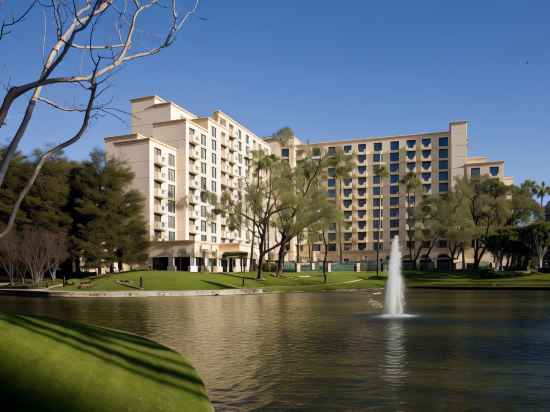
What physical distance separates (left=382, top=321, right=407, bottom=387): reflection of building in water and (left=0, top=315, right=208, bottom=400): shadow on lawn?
3666 millimetres

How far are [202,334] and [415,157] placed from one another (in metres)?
115

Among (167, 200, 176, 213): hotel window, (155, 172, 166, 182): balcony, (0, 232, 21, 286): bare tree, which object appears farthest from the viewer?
(167, 200, 176, 213): hotel window

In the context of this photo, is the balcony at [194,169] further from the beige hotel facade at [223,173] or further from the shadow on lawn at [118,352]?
the shadow on lawn at [118,352]

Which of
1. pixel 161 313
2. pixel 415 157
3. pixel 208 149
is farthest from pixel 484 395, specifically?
pixel 415 157

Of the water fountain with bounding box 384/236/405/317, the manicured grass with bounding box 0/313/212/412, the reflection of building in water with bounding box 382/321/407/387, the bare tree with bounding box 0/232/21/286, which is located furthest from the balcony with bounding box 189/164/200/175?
the manicured grass with bounding box 0/313/212/412

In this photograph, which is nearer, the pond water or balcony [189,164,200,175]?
the pond water

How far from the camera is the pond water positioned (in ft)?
27.8

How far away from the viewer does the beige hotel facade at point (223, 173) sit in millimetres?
83625

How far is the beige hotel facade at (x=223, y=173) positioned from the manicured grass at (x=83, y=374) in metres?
63.4

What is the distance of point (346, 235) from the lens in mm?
131250

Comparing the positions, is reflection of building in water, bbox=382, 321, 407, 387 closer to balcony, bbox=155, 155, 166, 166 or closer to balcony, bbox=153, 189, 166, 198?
balcony, bbox=153, 189, 166, 198

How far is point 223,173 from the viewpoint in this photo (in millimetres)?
102562

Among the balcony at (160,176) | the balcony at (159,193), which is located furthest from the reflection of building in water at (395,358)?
the balcony at (160,176)

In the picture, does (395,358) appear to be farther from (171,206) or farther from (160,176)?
(171,206)
